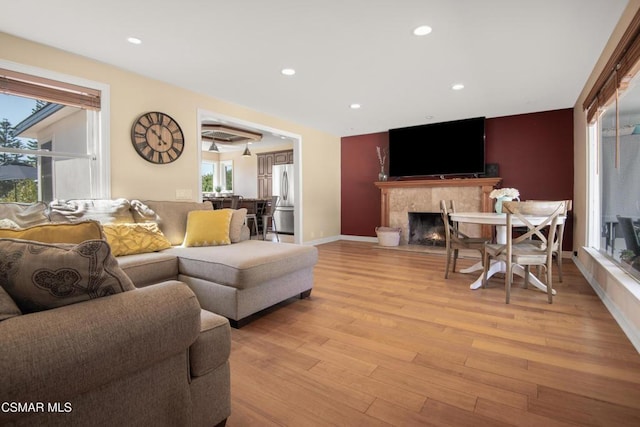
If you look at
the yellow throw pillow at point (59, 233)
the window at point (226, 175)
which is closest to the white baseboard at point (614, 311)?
the yellow throw pillow at point (59, 233)

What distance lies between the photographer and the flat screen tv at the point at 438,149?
5.34 metres

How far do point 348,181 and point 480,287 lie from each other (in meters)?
4.13

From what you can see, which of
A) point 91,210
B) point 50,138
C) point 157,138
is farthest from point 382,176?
point 50,138

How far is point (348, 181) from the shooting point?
22.9 ft

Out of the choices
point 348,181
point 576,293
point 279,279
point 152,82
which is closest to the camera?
point 279,279

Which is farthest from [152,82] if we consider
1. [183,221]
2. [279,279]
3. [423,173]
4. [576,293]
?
[576,293]

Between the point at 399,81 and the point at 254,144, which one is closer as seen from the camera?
the point at 399,81

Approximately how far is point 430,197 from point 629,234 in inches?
133

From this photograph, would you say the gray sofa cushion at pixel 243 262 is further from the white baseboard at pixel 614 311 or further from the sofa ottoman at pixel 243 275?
the white baseboard at pixel 614 311

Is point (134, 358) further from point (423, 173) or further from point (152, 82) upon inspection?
point (423, 173)

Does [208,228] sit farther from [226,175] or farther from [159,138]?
[226,175]

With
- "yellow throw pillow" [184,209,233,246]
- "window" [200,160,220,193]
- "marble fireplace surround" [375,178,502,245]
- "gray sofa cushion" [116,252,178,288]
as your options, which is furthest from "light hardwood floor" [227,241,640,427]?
"window" [200,160,220,193]

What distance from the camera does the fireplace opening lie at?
19.7 ft

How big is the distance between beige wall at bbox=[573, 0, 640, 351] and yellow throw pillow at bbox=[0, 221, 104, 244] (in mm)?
2993
